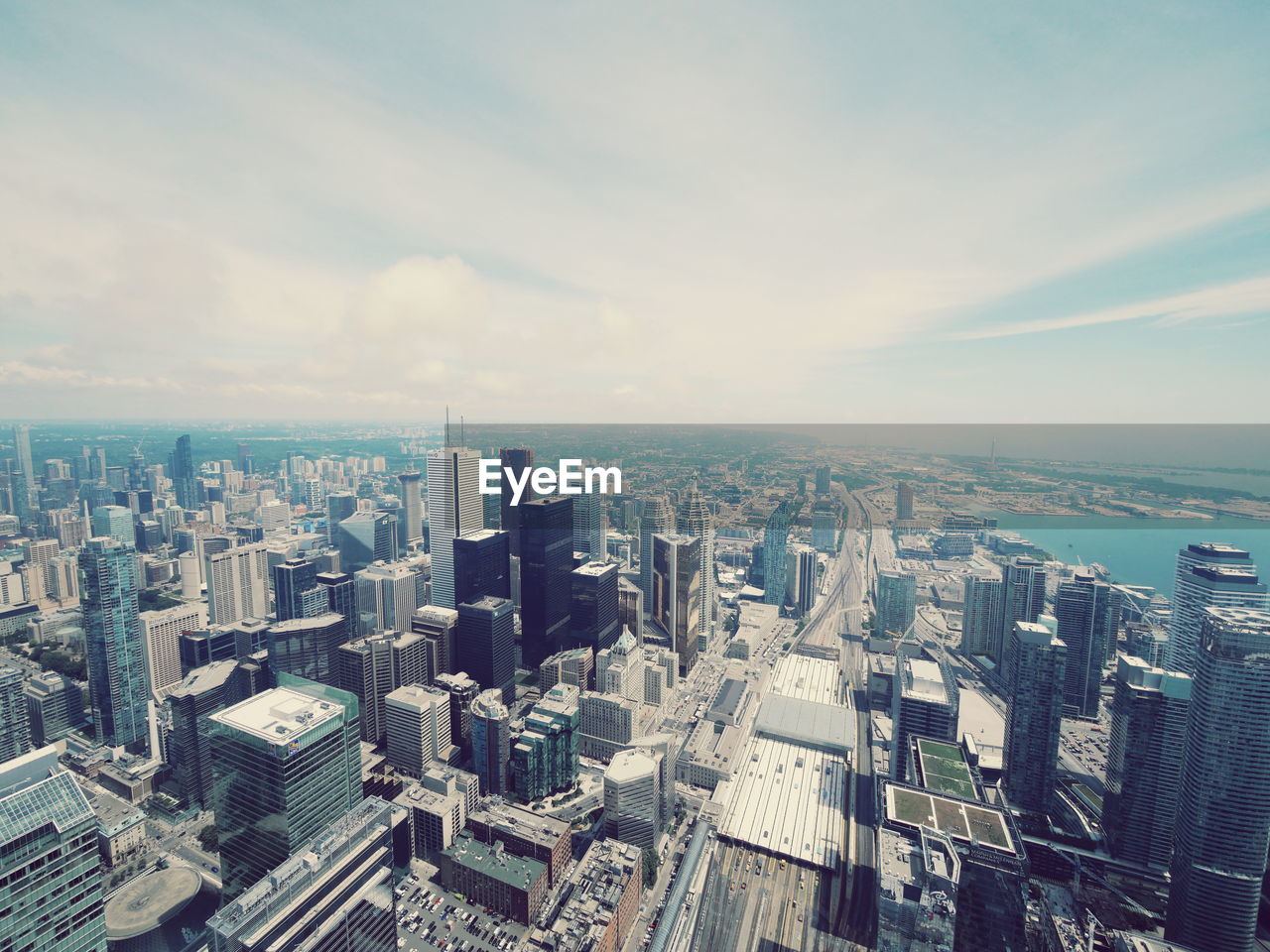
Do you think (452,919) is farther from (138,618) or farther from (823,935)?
(138,618)

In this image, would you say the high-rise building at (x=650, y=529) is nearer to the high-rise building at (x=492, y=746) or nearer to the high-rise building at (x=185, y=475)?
the high-rise building at (x=492, y=746)

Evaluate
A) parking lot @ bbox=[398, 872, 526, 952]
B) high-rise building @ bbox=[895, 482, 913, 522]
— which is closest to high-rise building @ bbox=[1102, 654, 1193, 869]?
high-rise building @ bbox=[895, 482, 913, 522]

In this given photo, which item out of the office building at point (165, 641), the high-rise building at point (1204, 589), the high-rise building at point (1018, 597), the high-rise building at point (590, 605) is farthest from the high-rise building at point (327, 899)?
the high-rise building at point (1018, 597)

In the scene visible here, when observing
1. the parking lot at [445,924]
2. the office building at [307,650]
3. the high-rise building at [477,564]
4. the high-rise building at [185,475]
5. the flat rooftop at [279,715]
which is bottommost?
the parking lot at [445,924]

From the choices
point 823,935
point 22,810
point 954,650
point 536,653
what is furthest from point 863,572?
point 22,810

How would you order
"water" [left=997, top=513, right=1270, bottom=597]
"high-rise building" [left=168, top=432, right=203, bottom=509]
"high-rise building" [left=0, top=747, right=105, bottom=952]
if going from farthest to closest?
"high-rise building" [left=168, top=432, right=203, bottom=509] → "water" [left=997, top=513, right=1270, bottom=597] → "high-rise building" [left=0, top=747, right=105, bottom=952]

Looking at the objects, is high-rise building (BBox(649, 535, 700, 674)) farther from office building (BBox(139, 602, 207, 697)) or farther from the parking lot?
office building (BBox(139, 602, 207, 697))
